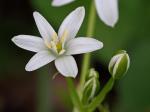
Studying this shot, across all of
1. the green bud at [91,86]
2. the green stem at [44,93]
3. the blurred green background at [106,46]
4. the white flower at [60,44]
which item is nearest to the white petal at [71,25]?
the white flower at [60,44]

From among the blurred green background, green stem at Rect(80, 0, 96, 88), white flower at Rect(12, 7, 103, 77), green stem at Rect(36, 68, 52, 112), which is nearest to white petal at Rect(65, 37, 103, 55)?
white flower at Rect(12, 7, 103, 77)

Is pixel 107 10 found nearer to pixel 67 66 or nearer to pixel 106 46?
pixel 67 66

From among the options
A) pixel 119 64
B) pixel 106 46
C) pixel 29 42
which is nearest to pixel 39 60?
pixel 29 42

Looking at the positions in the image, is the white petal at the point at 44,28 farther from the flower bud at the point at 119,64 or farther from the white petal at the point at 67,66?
the flower bud at the point at 119,64

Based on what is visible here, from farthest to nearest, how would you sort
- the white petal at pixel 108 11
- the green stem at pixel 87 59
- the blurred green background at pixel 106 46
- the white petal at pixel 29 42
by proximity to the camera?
the blurred green background at pixel 106 46 < the green stem at pixel 87 59 < the white petal at pixel 29 42 < the white petal at pixel 108 11

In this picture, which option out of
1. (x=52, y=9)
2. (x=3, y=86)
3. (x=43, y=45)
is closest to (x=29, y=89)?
(x=3, y=86)
